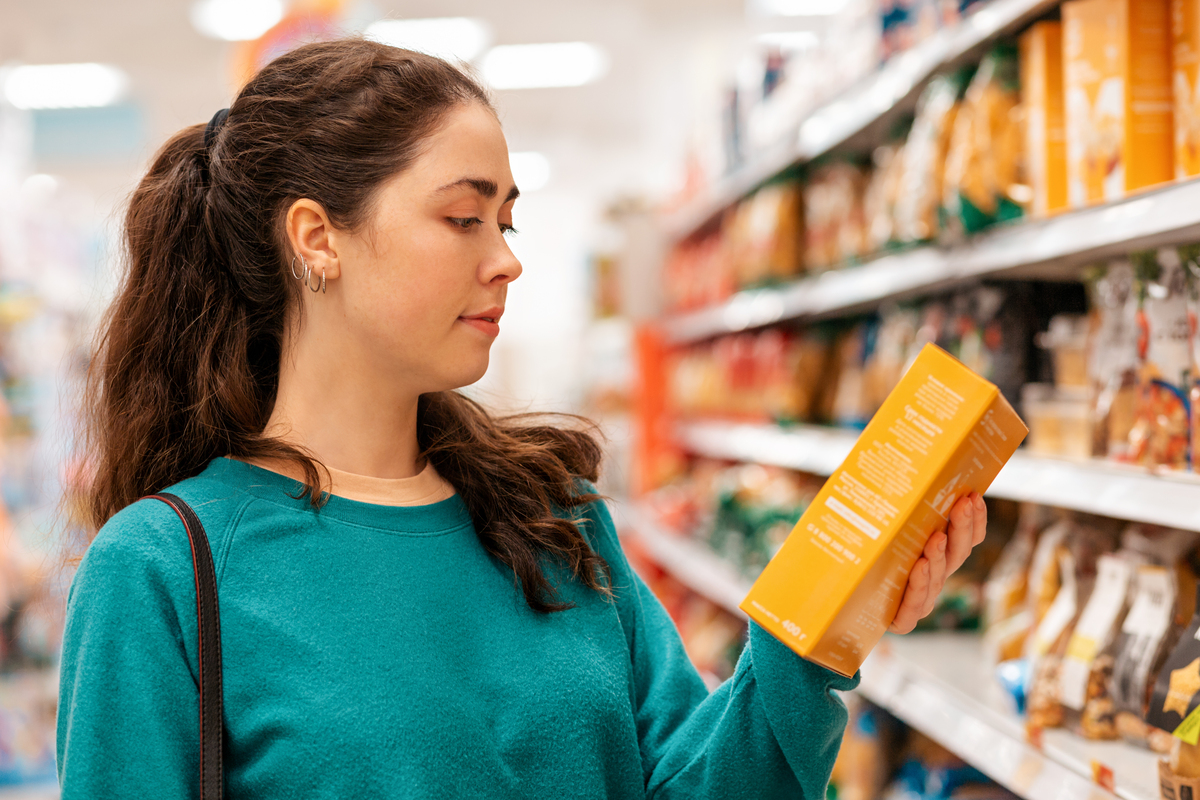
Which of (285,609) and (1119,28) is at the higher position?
(1119,28)

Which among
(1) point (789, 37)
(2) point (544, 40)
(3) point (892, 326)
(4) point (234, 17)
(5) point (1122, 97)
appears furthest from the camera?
(2) point (544, 40)

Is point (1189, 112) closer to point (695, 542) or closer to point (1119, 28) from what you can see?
point (1119, 28)

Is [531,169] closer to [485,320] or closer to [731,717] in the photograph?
[485,320]

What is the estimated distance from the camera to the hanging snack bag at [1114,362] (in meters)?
1.43

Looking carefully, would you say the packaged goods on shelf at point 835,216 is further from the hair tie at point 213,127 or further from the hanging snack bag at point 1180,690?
the hair tie at point 213,127

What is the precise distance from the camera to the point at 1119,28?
1359mm

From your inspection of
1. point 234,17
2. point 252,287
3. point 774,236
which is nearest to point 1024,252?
point 252,287

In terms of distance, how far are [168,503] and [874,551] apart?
0.72m

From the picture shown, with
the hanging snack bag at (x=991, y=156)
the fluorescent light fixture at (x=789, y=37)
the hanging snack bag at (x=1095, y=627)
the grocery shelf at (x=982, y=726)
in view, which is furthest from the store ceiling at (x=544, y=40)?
the hanging snack bag at (x=1095, y=627)

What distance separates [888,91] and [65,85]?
816 cm

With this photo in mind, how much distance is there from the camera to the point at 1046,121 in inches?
60.6

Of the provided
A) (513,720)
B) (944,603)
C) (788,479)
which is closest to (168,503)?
(513,720)

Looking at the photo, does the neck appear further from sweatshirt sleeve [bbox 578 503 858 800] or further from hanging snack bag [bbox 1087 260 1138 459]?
hanging snack bag [bbox 1087 260 1138 459]

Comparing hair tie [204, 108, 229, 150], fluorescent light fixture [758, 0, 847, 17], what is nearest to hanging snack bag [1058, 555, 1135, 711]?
hair tie [204, 108, 229, 150]
